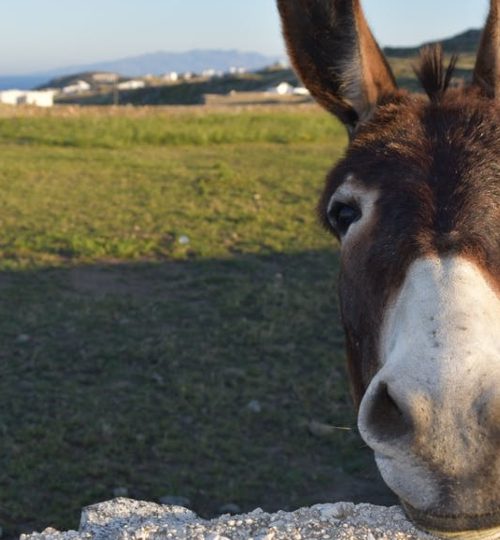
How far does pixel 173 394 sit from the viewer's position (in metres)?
5.32

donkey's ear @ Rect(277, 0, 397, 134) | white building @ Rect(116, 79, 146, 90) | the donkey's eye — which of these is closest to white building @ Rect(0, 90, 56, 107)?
white building @ Rect(116, 79, 146, 90)

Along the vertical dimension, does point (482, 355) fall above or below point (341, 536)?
above

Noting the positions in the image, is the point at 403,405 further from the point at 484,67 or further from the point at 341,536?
the point at 484,67

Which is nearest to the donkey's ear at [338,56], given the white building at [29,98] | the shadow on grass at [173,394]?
the shadow on grass at [173,394]

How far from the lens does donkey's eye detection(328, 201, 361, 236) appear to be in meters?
2.43

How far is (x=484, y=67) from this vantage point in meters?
2.85

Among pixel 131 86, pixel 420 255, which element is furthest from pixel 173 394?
pixel 131 86

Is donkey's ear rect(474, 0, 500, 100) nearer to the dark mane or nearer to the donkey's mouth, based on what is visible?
the dark mane

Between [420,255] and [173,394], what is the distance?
3.58m

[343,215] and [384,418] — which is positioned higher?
[343,215]

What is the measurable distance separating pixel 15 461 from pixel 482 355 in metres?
3.38

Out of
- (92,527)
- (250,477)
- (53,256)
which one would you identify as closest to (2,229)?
(53,256)

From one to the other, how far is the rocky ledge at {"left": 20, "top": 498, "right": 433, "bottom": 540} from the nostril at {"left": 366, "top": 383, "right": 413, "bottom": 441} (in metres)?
1.01

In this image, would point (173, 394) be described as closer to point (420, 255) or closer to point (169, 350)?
point (169, 350)
